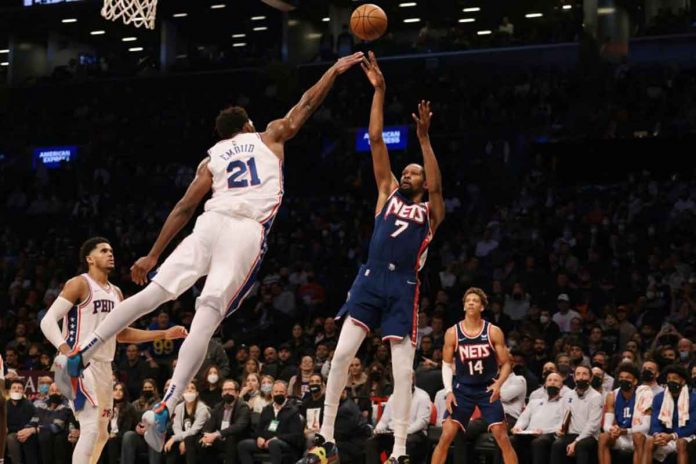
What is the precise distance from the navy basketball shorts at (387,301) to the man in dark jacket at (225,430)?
681 cm

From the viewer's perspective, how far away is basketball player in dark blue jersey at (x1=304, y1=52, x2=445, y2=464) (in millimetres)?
9969

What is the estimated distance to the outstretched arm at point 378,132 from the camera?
9992 mm

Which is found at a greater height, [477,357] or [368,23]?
[368,23]

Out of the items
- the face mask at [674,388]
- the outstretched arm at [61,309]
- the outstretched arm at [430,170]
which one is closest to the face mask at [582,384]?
the face mask at [674,388]

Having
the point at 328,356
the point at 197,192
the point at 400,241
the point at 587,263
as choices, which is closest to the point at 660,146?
the point at 587,263

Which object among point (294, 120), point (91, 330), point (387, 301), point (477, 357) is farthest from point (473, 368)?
point (294, 120)

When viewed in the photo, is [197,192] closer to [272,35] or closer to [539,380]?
[539,380]

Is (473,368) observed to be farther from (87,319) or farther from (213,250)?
(213,250)

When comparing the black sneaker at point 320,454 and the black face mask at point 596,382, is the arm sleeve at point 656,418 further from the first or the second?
the black sneaker at point 320,454

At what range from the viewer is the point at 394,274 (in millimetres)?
10164

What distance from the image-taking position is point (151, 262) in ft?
27.9

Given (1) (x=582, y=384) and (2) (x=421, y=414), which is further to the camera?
(2) (x=421, y=414)

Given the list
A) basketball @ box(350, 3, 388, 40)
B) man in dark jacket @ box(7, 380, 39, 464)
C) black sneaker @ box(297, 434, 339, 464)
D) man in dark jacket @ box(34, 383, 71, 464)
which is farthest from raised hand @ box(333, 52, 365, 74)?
man in dark jacket @ box(7, 380, 39, 464)

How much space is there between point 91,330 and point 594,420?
271 inches
